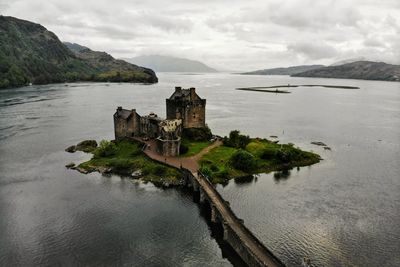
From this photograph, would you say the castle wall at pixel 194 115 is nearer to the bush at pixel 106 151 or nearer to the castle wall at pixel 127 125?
the castle wall at pixel 127 125

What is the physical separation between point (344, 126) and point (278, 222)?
95.6 metres

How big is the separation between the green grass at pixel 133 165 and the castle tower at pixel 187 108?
44.6 feet

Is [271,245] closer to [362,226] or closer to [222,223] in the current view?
[222,223]

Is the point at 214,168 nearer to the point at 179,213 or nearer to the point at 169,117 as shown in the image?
the point at 179,213

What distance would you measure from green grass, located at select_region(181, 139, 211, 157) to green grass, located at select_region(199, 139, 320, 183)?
3.04m

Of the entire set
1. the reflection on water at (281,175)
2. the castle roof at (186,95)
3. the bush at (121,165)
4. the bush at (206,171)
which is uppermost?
the castle roof at (186,95)

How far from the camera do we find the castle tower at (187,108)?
311ft

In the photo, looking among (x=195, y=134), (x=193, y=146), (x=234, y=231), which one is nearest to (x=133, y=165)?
(x=193, y=146)

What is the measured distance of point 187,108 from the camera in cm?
9519

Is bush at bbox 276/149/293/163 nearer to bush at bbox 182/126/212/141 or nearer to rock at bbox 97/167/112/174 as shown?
bush at bbox 182/126/212/141

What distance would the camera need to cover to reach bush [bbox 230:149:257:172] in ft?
253

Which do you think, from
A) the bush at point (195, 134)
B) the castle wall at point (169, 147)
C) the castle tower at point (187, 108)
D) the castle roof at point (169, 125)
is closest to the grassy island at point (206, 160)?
the bush at point (195, 134)

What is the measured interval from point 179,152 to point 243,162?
48.4 ft

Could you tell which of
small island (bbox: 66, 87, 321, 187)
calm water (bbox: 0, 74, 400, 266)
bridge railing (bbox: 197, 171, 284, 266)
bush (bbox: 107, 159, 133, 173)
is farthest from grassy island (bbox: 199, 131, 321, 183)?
bush (bbox: 107, 159, 133, 173)
